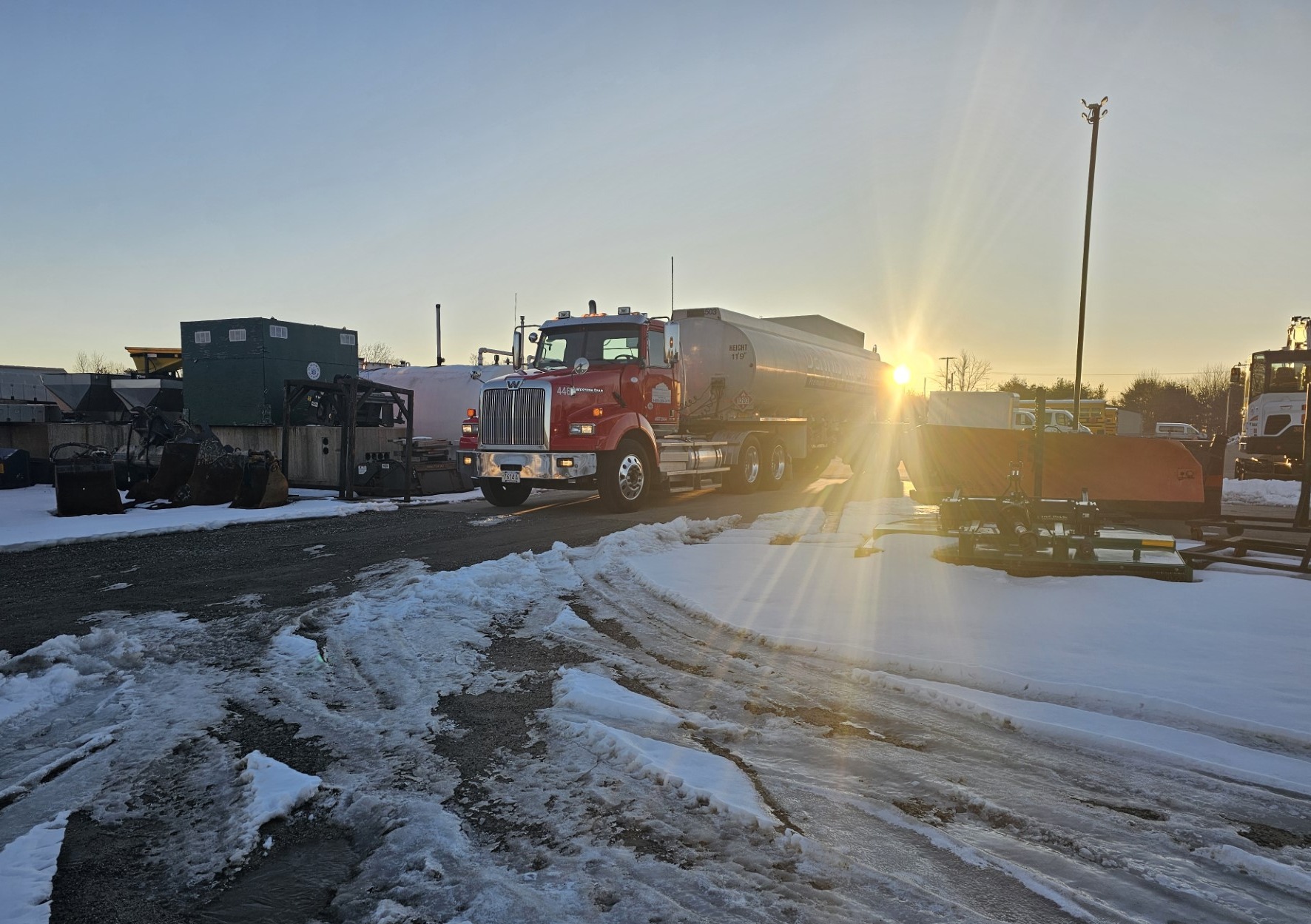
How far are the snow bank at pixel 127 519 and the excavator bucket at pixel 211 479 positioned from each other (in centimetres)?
42

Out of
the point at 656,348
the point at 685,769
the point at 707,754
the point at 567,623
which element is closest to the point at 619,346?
the point at 656,348

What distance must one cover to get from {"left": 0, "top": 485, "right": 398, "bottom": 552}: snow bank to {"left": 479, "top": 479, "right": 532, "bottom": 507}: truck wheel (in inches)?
65.5

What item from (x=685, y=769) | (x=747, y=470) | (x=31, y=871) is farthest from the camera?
(x=747, y=470)

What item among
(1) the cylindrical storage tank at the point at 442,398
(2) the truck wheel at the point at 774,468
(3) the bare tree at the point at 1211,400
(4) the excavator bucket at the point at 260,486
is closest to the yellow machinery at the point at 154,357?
(1) the cylindrical storage tank at the point at 442,398

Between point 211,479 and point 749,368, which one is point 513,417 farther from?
point 749,368

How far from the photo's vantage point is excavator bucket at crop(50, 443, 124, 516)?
40.3 ft

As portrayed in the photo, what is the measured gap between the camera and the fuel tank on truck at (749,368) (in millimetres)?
16766

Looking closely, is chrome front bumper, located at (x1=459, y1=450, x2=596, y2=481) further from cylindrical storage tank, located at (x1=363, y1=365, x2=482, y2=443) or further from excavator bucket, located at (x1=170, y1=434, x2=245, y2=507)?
cylindrical storage tank, located at (x1=363, y1=365, x2=482, y2=443)

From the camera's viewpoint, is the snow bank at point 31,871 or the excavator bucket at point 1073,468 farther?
the excavator bucket at point 1073,468

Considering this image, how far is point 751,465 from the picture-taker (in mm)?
16922

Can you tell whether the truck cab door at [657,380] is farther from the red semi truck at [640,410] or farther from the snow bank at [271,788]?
the snow bank at [271,788]

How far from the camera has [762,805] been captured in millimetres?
2939

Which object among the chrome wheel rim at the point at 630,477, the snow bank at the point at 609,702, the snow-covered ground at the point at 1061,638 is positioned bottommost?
the snow bank at the point at 609,702

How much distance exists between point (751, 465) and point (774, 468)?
0.76 metres
